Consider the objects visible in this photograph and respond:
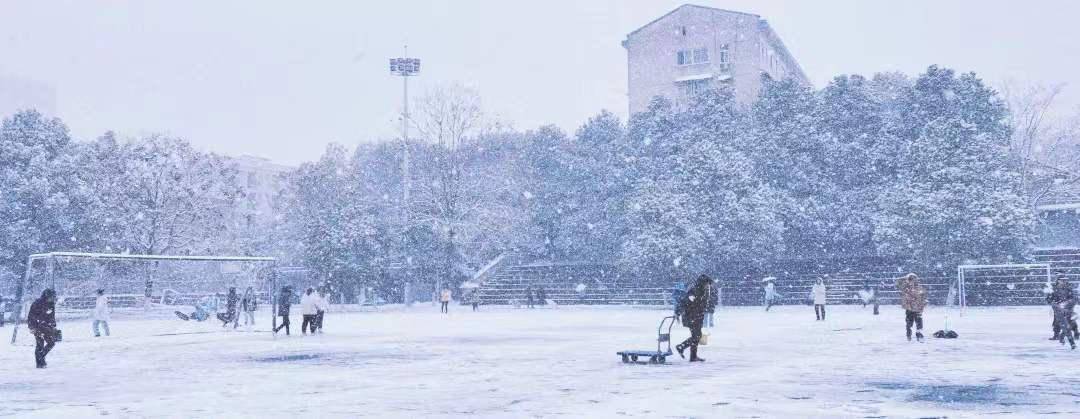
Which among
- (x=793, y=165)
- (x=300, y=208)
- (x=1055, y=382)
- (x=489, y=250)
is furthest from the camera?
(x=300, y=208)

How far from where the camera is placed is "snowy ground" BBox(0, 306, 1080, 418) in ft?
29.9

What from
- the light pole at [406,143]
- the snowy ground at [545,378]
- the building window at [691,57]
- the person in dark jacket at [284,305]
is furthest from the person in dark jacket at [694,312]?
the building window at [691,57]

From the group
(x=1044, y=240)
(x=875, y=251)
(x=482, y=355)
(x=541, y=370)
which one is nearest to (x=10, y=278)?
(x=482, y=355)

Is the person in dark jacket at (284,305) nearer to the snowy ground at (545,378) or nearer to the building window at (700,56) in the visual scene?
the snowy ground at (545,378)

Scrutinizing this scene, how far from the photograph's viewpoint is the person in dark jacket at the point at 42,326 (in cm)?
1462

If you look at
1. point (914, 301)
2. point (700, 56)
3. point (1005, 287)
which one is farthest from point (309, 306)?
point (700, 56)

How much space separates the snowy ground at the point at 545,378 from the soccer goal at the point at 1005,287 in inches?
718

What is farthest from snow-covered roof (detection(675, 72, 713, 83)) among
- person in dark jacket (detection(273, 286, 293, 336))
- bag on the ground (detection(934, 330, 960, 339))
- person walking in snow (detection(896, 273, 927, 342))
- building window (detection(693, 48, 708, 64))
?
person walking in snow (detection(896, 273, 927, 342))

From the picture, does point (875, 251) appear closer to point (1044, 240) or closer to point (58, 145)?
point (1044, 240)

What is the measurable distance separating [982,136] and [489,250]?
89.2 feet

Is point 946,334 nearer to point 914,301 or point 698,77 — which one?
point 914,301

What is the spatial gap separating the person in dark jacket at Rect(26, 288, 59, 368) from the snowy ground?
0.42 m

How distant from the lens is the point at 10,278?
134 ft

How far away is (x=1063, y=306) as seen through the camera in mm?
16641
